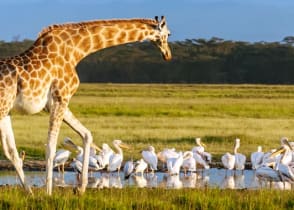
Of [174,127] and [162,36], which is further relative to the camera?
[174,127]

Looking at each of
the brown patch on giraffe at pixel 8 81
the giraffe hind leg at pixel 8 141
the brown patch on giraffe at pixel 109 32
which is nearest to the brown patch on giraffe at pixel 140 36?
the brown patch on giraffe at pixel 109 32

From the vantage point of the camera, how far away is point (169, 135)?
72.4 ft

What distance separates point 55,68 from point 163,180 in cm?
644

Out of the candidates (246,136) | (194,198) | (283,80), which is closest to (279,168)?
(194,198)

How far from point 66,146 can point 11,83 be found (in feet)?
27.0

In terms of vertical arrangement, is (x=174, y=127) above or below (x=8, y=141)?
above

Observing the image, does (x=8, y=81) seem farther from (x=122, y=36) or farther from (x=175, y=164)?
(x=175, y=164)

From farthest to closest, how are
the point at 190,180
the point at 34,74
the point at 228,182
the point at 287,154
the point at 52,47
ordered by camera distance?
the point at 287,154
the point at 190,180
the point at 228,182
the point at 52,47
the point at 34,74

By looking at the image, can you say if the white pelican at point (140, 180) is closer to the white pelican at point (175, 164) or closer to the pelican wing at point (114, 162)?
the pelican wing at point (114, 162)

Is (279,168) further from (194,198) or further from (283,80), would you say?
(283,80)

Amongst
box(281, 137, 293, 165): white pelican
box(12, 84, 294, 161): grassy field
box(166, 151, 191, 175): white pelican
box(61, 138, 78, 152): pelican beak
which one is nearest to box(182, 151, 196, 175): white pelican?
box(166, 151, 191, 175): white pelican

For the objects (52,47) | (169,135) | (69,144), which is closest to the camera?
(52,47)

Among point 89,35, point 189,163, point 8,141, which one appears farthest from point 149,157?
point 8,141

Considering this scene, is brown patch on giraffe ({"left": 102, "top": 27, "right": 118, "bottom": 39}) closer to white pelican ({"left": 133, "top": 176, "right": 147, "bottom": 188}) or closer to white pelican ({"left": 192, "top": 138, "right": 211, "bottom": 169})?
white pelican ({"left": 133, "top": 176, "right": 147, "bottom": 188})
